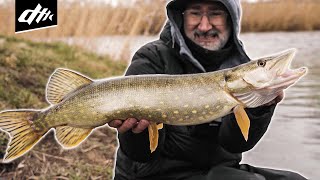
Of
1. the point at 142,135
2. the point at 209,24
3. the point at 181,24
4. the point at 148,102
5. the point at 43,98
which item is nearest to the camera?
the point at 148,102

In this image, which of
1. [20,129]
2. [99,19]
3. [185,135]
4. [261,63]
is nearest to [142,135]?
[185,135]

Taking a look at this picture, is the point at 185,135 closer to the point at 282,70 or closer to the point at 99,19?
the point at 282,70

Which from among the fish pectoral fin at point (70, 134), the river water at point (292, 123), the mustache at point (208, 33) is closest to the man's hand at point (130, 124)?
the fish pectoral fin at point (70, 134)

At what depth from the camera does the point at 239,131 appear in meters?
2.45

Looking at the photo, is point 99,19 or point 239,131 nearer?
point 239,131

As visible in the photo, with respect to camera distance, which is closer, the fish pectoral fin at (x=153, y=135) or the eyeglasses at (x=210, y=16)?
the fish pectoral fin at (x=153, y=135)

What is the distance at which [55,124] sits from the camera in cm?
216

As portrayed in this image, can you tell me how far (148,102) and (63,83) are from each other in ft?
1.19

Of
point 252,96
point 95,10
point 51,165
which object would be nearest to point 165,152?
point 252,96

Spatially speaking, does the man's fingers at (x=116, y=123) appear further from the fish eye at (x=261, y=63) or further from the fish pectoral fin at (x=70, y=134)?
the fish eye at (x=261, y=63)

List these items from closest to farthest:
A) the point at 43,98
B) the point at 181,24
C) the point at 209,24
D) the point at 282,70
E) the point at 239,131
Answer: the point at 282,70
the point at 239,131
the point at 209,24
the point at 181,24
the point at 43,98

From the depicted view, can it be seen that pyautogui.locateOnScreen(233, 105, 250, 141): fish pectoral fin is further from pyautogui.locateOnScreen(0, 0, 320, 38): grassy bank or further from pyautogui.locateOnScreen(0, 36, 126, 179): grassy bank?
pyautogui.locateOnScreen(0, 0, 320, 38): grassy bank

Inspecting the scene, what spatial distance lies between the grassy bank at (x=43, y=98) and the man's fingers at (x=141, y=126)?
1272 mm

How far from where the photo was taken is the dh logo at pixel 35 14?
5278 millimetres
